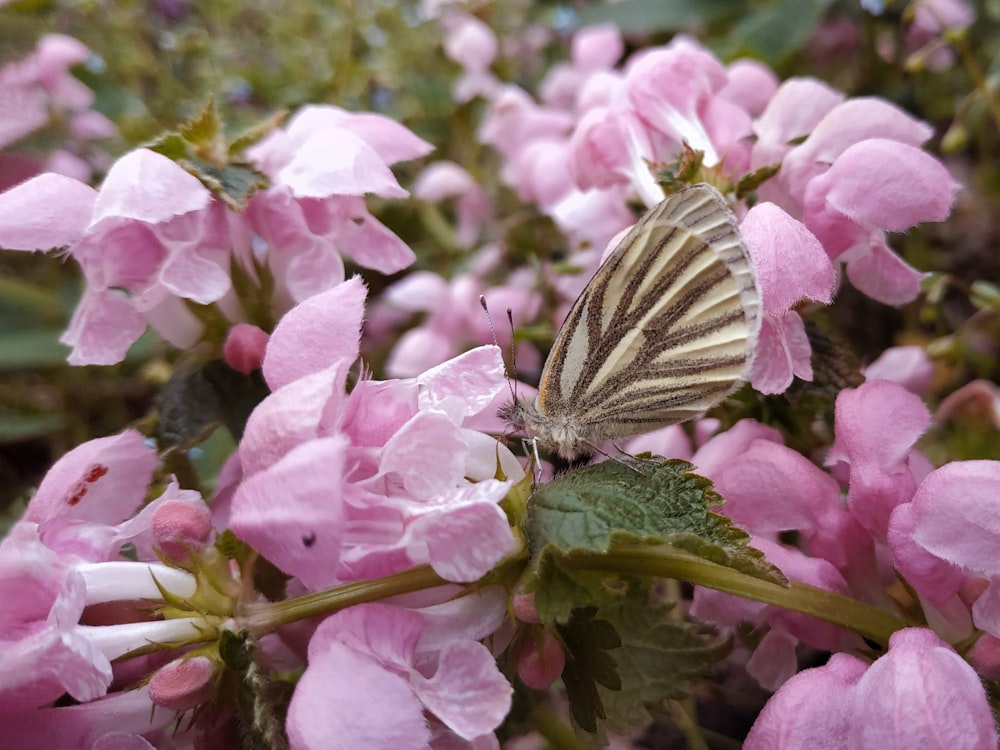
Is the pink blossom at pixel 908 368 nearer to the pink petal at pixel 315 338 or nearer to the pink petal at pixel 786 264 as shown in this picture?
the pink petal at pixel 786 264

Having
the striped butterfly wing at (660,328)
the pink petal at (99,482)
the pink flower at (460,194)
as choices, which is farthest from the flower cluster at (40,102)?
the striped butterfly wing at (660,328)

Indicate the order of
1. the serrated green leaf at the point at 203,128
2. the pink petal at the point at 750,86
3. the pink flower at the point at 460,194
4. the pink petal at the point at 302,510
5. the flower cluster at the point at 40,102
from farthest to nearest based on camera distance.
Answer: the pink flower at the point at 460,194, the flower cluster at the point at 40,102, the pink petal at the point at 750,86, the serrated green leaf at the point at 203,128, the pink petal at the point at 302,510

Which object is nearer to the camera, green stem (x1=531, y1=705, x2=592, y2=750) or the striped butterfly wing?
the striped butterfly wing

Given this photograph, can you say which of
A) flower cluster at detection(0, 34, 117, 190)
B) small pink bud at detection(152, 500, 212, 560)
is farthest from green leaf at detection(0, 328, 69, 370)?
small pink bud at detection(152, 500, 212, 560)

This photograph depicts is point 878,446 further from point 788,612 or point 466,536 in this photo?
point 466,536

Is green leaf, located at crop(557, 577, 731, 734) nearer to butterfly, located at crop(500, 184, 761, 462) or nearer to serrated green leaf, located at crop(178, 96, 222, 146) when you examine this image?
butterfly, located at crop(500, 184, 761, 462)

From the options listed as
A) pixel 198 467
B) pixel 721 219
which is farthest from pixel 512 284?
pixel 721 219

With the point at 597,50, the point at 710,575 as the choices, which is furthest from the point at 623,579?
the point at 597,50
